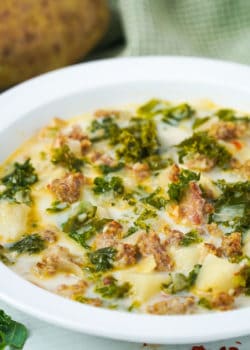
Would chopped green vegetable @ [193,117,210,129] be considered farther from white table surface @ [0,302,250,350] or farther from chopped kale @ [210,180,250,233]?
white table surface @ [0,302,250,350]

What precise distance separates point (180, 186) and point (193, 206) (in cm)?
20

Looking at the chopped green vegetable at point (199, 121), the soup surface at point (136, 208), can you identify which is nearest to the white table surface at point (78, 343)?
the soup surface at point (136, 208)

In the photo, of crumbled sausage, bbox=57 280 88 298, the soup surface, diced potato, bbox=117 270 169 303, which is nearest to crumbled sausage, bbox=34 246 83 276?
the soup surface

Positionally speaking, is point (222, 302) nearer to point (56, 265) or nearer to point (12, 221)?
point (56, 265)

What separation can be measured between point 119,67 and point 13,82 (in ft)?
3.71

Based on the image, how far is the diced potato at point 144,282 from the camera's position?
4.81 meters

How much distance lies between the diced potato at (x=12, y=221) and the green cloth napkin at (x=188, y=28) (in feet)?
8.72

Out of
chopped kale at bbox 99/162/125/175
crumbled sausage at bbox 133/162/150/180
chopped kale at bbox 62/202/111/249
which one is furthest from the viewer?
chopped kale at bbox 99/162/125/175

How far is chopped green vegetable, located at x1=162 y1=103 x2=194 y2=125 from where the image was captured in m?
6.55

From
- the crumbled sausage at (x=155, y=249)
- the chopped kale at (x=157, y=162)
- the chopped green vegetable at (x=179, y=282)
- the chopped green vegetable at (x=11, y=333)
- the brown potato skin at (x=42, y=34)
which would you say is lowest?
the chopped green vegetable at (x=11, y=333)

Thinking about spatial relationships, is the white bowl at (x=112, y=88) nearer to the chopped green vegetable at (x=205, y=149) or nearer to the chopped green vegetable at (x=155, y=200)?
the chopped green vegetable at (x=205, y=149)

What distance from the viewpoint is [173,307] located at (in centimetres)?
467

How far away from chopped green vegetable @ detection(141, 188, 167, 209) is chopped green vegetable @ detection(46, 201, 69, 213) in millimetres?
545

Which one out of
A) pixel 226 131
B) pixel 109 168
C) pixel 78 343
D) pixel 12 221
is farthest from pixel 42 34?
pixel 78 343
